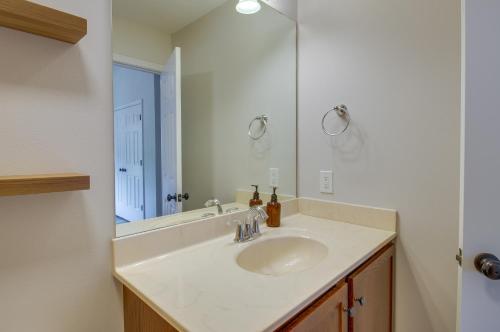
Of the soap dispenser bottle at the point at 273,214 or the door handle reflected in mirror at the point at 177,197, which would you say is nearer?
the door handle reflected in mirror at the point at 177,197

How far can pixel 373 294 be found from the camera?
1080 mm

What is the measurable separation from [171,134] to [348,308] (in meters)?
0.97

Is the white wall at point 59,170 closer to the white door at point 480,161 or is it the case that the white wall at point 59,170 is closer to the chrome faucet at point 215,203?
the chrome faucet at point 215,203

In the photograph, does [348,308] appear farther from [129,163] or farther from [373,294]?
[129,163]

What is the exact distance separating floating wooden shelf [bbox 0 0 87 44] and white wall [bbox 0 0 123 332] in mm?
37

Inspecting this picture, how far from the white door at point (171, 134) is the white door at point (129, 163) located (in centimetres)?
11

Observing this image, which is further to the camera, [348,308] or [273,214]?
[273,214]

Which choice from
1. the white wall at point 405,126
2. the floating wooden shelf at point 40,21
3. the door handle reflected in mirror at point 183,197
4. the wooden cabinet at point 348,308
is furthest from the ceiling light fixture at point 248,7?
the wooden cabinet at point 348,308

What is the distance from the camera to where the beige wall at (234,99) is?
125 centimetres

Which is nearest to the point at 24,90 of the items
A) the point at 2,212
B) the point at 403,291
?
the point at 2,212

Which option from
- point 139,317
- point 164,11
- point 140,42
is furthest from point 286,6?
point 139,317

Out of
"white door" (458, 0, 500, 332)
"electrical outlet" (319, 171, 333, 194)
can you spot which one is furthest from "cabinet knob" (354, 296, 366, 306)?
"electrical outlet" (319, 171, 333, 194)

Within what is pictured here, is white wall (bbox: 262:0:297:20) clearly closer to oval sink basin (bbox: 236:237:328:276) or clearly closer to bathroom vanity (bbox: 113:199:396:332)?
bathroom vanity (bbox: 113:199:396:332)

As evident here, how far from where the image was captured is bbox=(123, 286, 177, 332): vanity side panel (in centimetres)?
73
